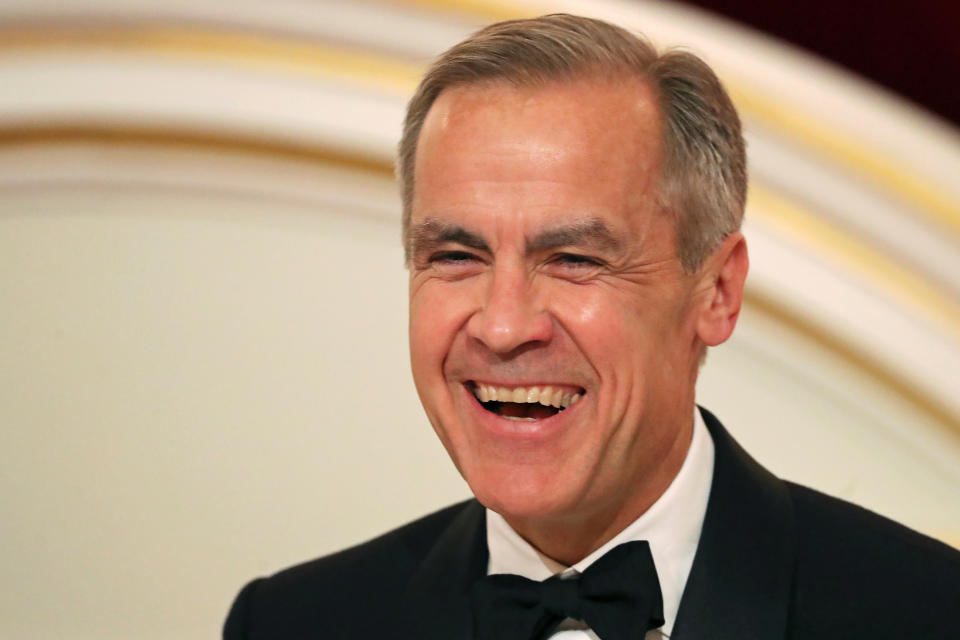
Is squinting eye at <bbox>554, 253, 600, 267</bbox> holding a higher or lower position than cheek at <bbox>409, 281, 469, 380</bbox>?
higher

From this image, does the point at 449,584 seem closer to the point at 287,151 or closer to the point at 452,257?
the point at 452,257

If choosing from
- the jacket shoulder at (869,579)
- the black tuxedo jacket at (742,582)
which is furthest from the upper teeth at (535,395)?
the jacket shoulder at (869,579)

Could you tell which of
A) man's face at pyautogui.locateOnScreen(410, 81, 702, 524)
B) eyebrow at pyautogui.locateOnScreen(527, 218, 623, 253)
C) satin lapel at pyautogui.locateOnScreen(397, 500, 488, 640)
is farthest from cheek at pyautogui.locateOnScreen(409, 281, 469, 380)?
satin lapel at pyautogui.locateOnScreen(397, 500, 488, 640)

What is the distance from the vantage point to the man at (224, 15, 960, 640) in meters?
1.51

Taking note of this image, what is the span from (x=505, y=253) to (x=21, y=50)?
1341mm

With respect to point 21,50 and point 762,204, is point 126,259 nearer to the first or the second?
point 21,50

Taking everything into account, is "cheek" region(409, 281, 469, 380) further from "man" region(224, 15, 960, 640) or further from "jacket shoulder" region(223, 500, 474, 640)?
"jacket shoulder" region(223, 500, 474, 640)

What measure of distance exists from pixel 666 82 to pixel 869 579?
69 centimetres

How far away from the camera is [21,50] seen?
7.84 feet

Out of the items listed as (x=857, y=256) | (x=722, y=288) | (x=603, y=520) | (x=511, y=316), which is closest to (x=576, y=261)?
(x=511, y=316)

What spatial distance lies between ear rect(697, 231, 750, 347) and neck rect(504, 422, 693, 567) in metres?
0.14

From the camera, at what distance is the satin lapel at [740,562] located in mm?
1583

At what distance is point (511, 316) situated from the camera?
4.87 ft

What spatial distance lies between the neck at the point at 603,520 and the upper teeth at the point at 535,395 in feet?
0.52
